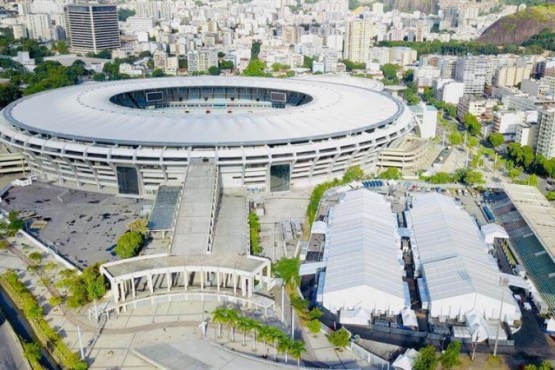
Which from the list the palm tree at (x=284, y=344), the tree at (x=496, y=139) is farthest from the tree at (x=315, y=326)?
the tree at (x=496, y=139)

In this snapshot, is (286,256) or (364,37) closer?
(286,256)

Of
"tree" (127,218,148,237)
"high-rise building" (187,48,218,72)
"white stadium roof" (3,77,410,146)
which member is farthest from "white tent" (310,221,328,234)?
"high-rise building" (187,48,218,72)

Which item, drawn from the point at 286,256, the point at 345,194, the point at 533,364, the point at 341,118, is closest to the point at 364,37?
the point at 341,118

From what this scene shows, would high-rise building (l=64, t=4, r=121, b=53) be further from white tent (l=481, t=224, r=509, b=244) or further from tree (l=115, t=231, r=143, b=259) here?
white tent (l=481, t=224, r=509, b=244)

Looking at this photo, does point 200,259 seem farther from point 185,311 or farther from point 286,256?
point 286,256

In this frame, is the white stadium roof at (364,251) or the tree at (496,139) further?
the tree at (496,139)

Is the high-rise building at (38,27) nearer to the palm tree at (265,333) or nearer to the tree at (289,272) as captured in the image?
the tree at (289,272)
